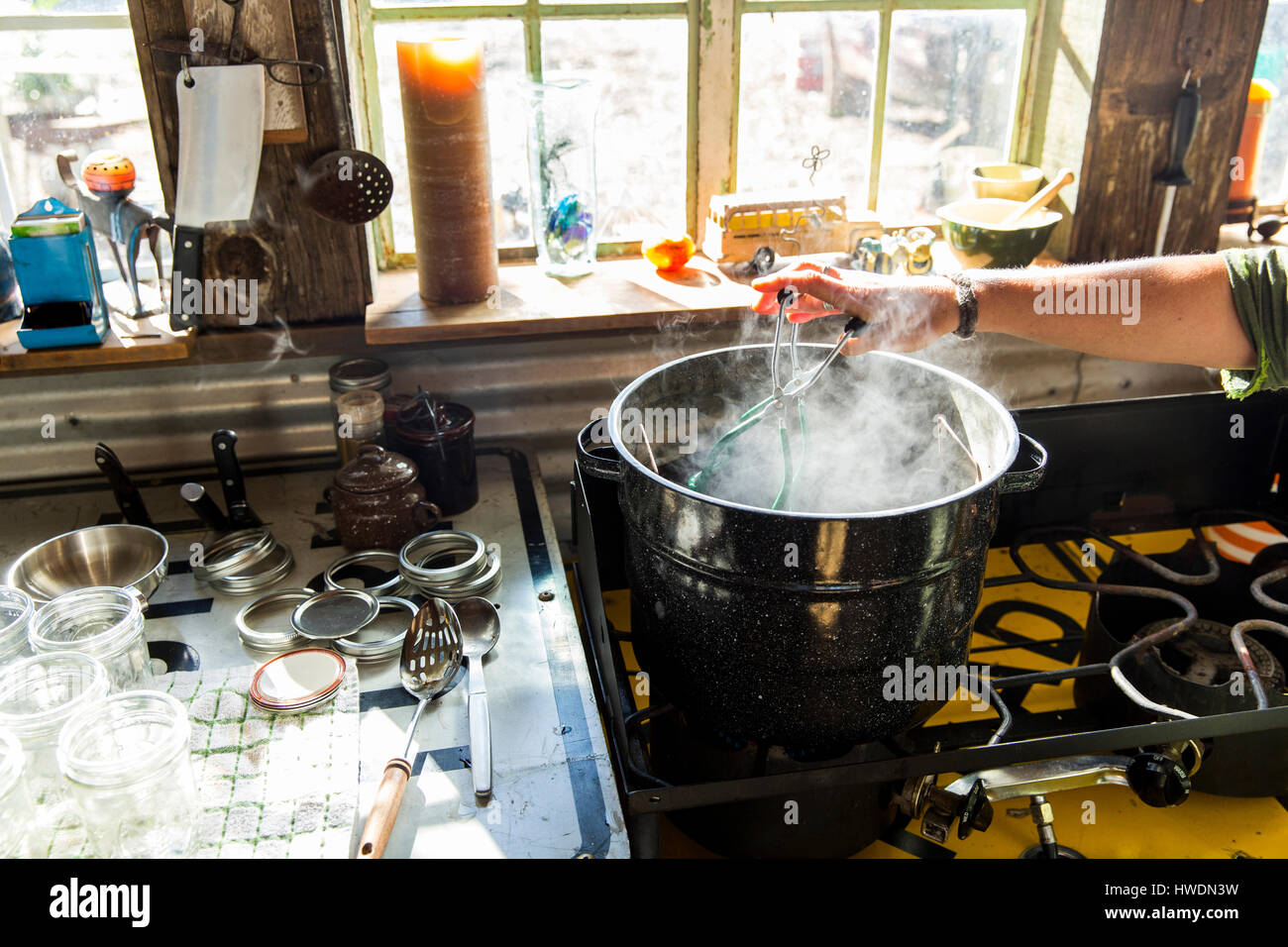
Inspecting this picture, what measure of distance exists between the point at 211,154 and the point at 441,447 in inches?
24.4

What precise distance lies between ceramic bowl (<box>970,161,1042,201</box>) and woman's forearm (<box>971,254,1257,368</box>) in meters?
0.65

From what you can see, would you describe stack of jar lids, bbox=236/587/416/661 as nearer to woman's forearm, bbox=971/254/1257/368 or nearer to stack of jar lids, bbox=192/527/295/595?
stack of jar lids, bbox=192/527/295/595

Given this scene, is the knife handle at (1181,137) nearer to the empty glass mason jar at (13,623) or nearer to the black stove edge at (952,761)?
the black stove edge at (952,761)

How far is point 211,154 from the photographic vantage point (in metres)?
1.63

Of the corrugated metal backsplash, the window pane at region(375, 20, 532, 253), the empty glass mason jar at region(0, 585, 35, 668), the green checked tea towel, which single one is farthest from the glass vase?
the empty glass mason jar at region(0, 585, 35, 668)

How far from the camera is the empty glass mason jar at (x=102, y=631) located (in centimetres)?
124

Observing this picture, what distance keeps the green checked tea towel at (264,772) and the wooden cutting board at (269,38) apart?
92 cm

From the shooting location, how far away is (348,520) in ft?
5.41

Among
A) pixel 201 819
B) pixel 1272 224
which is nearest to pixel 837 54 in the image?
pixel 1272 224

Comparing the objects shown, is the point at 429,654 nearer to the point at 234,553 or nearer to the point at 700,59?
the point at 234,553

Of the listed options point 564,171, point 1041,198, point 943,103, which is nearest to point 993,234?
point 1041,198

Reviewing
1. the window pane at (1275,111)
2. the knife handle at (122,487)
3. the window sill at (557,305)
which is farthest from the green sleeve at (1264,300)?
the knife handle at (122,487)

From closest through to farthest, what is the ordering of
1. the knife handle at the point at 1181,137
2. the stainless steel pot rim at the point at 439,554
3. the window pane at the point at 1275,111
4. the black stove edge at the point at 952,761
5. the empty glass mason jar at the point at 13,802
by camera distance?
the empty glass mason jar at the point at 13,802, the black stove edge at the point at 952,761, the stainless steel pot rim at the point at 439,554, the knife handle at the point at 1181,137, the window pane at the point at 1275,111
